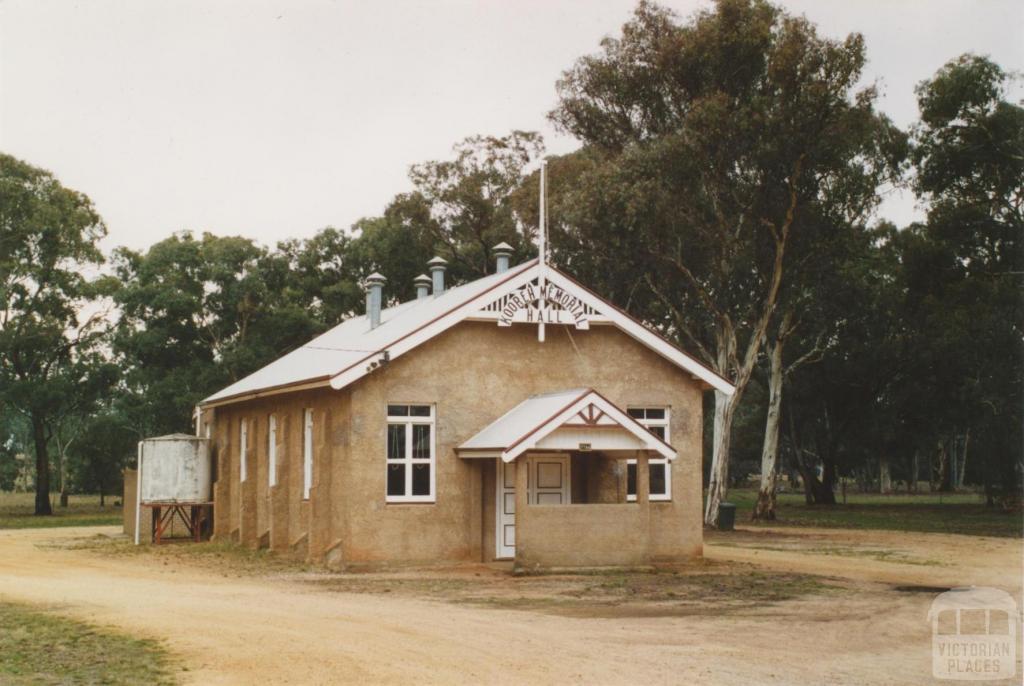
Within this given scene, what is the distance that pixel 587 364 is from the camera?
26844 mm

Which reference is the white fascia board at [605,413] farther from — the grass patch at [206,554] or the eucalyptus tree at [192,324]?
the eucalyptus tree at [192,324]

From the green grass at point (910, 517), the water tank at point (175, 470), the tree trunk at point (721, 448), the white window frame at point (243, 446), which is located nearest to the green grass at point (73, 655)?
the white window frame at point (243, 446)

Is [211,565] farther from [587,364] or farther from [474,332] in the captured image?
[587,364]

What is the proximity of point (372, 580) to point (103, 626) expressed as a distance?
751 centimetres

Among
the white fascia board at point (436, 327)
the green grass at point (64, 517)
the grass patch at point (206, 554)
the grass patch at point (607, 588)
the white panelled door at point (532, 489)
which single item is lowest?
the green grass at point (64, 517)

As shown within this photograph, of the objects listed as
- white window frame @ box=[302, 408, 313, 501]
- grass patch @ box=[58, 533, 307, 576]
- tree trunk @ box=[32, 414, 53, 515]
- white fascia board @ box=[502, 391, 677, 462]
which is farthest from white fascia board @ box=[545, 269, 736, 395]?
tree trunk @ box=[32, 414, 53, 515]

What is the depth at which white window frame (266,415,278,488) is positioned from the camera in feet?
101

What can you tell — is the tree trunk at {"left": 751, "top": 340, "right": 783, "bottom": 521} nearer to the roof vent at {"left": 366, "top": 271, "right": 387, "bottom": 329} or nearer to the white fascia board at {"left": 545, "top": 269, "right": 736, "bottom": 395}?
the white fascia board at {"left": 545, "top": 269, "right": 736, "bottom": 395}

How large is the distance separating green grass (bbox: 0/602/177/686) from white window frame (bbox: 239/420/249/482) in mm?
17059

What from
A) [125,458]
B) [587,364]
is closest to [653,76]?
[587,364]

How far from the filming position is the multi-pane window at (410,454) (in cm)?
2484

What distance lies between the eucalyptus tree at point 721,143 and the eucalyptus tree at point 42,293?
24150 millimetres

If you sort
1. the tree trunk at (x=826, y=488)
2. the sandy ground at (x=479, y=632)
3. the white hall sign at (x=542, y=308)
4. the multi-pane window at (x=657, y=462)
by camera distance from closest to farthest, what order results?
the sandy ground at (x=479, y=632), the white hall sign at (x=542, y=308), the multi-pane window at (x=657, y=462), the tree trunk at (x=826, y=488)

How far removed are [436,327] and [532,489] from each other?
426cm
